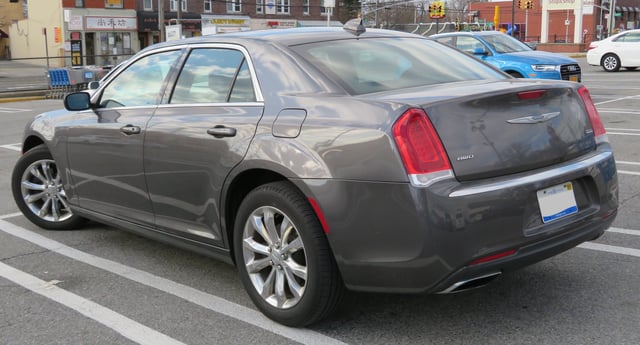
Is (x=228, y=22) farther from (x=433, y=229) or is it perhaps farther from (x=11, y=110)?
(x=433, y=229)

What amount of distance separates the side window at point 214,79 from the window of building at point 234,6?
171ft

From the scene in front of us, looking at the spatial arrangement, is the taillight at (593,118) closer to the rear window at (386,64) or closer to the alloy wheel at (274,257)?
the rear window at (386,64)

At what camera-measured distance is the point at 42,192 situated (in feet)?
18.9

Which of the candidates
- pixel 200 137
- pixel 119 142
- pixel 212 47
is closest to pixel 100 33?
pixel 119 142

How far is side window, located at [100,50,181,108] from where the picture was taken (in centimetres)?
455

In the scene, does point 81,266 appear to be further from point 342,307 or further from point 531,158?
point 531,158

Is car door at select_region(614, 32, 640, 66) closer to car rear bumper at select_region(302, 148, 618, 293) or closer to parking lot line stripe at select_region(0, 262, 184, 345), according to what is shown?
car rear bumper at select_region(302, 148, 618, 293)

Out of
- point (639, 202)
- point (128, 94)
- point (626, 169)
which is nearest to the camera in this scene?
point (128, 94)

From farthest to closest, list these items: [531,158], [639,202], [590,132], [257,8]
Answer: [257,8] → [639,202] → [590,132] → [531,158]

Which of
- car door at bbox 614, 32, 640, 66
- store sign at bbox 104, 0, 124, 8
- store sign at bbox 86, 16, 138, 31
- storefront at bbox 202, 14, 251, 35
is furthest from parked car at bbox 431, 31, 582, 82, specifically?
storefront at bbox 202, 14, 251, 35

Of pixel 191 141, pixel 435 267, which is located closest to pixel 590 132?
pixel 435 267

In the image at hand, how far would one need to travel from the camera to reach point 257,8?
184ft

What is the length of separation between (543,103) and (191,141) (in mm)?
1986

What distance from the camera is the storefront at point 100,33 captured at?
45344 millimetres
